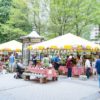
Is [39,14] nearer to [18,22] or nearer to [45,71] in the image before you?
[18,22]

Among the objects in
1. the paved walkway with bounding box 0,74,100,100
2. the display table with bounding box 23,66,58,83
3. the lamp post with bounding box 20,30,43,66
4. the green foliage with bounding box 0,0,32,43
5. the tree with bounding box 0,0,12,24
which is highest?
the tree with bounding box 0,0,12,24

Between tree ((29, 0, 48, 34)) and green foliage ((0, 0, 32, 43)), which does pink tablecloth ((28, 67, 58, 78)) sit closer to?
tree ((29, 0, 48, 34))

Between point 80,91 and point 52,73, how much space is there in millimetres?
3618

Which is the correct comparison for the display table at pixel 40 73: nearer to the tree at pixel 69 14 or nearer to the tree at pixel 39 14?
the tree at pixel 69 14

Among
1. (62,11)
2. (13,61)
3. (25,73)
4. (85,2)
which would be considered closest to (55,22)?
(62,11)

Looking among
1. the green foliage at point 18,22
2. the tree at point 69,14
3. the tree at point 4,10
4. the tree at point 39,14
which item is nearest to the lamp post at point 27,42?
the tree at point 69,14

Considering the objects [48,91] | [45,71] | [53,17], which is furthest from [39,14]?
[48,91]

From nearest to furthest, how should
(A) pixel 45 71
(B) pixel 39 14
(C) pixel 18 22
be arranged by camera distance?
(A) pixel 45 71 < (B) pixel 39 14 < (C) pixel 18 22

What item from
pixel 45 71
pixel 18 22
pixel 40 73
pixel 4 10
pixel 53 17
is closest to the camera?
pixel 45 71

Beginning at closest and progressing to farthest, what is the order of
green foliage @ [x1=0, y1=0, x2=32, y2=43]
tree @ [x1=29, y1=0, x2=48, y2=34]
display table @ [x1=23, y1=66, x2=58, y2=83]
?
display table @ [x1=23, y1=66, x2=58, y2=83] → tree @ [x1=29, y1=0, x2=48, y2=34] → green foliage @ [x1=0, y1=0, x2=32, y2=43]

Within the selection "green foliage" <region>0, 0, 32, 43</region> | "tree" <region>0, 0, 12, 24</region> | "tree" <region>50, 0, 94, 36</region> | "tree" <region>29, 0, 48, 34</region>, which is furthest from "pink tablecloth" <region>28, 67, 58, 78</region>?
"tree" <region>0, 0, 12, 24</region>

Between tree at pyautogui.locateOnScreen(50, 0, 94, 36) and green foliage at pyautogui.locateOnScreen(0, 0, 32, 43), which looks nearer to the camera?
tree at pyautogui.locateOnScreen(50, 0, 94, 36)

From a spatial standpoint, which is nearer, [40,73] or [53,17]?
[40,73]

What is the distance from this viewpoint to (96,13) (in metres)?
28.6
